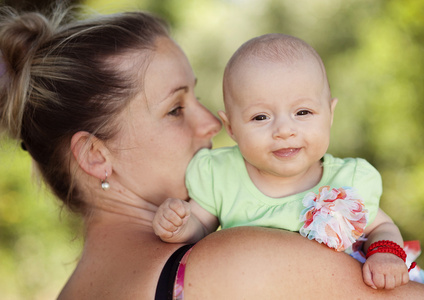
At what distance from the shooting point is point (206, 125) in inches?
86.3

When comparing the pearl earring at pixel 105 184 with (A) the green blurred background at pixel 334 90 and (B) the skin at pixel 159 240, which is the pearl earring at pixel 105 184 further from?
(A) the green blurred background at pixel 334 90

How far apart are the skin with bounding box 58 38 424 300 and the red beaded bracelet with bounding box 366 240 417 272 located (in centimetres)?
9

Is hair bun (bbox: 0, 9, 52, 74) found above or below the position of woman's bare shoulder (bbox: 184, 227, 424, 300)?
above

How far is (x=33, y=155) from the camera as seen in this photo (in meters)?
2.24

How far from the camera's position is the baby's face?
5.37 ft

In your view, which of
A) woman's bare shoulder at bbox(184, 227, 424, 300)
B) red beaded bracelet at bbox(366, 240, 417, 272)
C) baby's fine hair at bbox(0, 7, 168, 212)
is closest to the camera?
woman's bare shoulder at bbox(184, 227, 424, 300)

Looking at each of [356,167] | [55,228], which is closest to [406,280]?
[356,167]

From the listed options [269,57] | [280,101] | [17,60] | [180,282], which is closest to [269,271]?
[180,282]

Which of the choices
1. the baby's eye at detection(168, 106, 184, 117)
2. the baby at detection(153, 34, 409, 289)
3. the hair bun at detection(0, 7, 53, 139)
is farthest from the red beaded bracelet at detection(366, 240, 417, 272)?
the hair bun at detection(0, 7, 53, 139)

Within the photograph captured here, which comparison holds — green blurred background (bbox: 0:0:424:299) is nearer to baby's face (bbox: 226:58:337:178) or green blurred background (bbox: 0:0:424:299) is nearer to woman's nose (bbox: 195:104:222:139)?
woman's nose (bbox: 195:104:222:139)

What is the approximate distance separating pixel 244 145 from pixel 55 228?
12.9 ft

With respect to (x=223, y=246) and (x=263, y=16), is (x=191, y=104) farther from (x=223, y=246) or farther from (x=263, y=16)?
(x=263, y=16)

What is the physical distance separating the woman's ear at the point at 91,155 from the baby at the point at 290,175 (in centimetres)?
45

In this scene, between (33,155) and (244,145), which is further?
(33,155)
